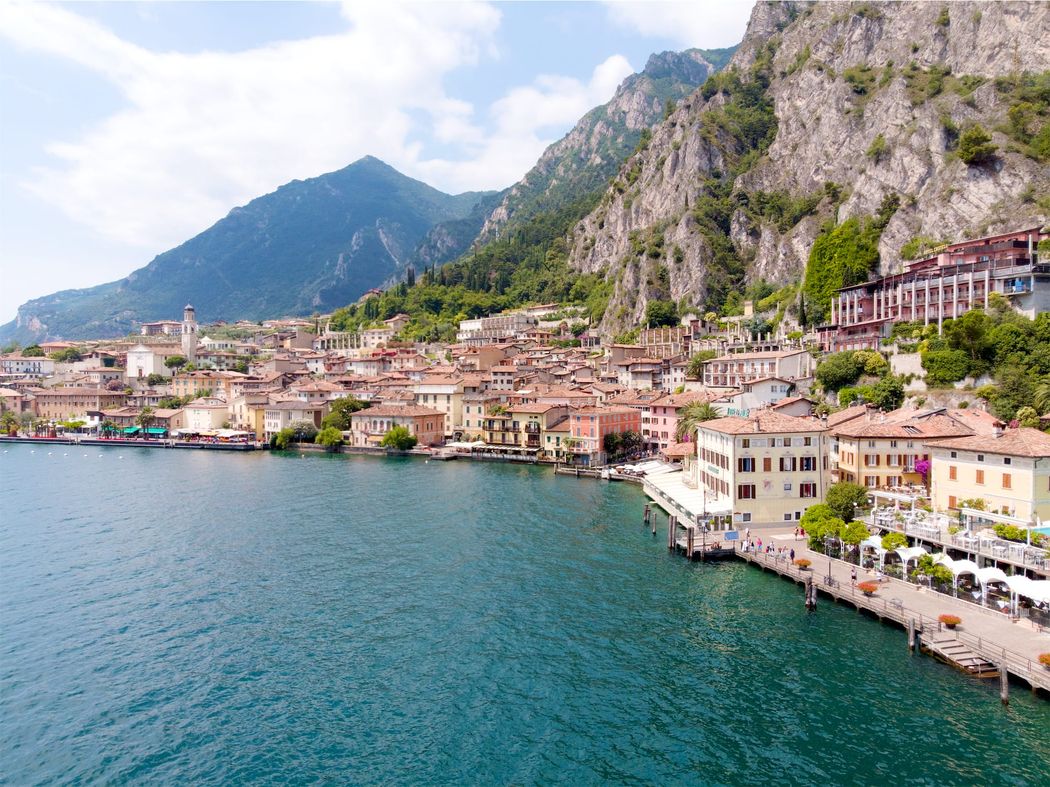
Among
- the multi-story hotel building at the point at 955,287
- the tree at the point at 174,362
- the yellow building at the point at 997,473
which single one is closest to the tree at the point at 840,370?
the multi-story hotel building at the point at 955,287

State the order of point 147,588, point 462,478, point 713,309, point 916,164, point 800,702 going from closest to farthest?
point 800,702 < point 147,588 < point 462,478 < point 916,164 < point 713,309

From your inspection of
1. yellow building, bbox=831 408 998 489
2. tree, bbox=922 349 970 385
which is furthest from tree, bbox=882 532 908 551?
tree, bbox=922 349 970 385

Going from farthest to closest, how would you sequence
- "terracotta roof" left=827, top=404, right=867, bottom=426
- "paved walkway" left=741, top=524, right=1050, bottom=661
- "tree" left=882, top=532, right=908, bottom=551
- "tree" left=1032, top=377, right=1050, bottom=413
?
"terracotta roof" left=827, top=404, right=867, bottom=426, "tree" left=1032, top=377, right=1050, bottom=413, "tree" left=882, top=532, right=908, bottom=551, "paved walkway" left=741, top=524, right=1050, bottom=661

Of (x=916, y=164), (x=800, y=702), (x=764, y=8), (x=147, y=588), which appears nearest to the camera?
(x=800, y=702)

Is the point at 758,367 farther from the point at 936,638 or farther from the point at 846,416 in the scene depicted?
the point at 936,638

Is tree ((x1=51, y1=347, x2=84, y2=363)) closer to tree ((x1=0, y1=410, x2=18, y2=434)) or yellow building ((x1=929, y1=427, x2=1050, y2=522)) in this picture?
tree ((x1=0, y1=410, x2=18, y2=434))

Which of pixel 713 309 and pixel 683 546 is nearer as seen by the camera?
pixel 683 546

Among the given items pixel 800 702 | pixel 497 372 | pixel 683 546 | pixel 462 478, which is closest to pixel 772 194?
pixel 497 372

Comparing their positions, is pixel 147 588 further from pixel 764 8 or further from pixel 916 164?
pixel 764 8

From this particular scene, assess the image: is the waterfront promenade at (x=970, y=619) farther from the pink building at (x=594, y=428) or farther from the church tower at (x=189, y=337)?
the church tower at (x=189, y=337)
